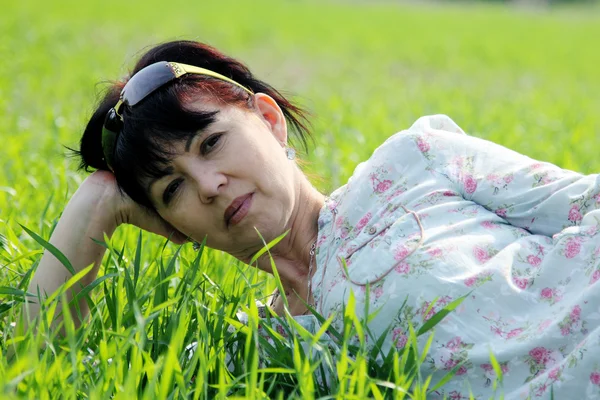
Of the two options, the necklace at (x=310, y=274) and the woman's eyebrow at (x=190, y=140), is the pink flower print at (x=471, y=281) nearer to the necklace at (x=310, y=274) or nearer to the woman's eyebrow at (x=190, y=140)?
the necklace at (x=310, y=274)

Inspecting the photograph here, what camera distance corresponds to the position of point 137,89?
2.54 meters

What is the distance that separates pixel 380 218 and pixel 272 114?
1.66 ft

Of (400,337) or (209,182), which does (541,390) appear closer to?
(400,337)

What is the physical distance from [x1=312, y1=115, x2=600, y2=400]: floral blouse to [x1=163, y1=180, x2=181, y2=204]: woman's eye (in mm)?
422

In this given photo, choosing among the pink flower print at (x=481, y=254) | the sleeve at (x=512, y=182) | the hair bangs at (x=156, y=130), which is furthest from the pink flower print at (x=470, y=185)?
the hair bangs at (x=156, y=130)

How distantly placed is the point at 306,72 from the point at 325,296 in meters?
10.5

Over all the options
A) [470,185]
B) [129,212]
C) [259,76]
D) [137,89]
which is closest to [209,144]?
[137,89]

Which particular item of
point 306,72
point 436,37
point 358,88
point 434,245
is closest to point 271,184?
point 434,245

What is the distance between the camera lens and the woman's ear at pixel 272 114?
274cm

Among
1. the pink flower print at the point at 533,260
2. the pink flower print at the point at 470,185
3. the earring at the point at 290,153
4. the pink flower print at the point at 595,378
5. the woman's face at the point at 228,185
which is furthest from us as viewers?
the earring at the point at 290,153

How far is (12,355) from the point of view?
2.27m

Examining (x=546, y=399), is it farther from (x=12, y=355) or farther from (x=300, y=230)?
(x=12, y=355)

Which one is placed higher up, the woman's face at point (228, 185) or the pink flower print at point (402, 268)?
the woman's face at point (228, 185)

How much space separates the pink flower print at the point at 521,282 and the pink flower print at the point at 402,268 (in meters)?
0.27
